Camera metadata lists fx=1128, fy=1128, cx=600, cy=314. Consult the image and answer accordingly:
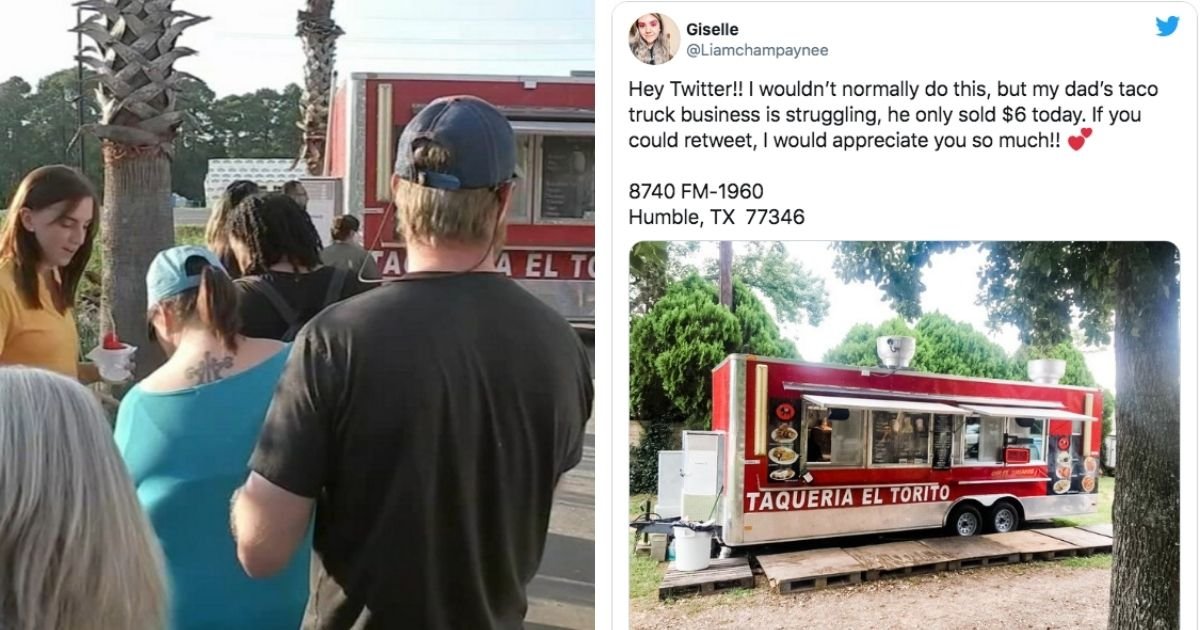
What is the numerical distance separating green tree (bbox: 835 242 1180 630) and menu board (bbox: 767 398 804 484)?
0.30 meters

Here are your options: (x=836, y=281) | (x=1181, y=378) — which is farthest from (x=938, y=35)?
(x=1181, y=378)

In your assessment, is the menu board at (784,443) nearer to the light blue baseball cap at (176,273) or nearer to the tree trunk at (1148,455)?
the tree trunk at (1148,455)

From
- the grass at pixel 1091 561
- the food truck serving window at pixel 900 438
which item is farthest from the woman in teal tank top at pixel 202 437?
the grass at pixel 1091 561


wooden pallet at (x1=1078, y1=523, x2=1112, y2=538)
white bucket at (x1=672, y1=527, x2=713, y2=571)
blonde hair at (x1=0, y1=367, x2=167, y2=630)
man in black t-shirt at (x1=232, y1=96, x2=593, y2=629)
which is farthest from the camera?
wooden pallet at (x1=1078, y1=523, x2=1112, y2=538)

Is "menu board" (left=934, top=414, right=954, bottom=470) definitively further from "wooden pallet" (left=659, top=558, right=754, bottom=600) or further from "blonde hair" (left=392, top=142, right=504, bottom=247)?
"blonde hair" (left=392, top=142, right=504, bottom=247)

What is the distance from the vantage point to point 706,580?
230 cm

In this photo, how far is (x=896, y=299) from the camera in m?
2.26

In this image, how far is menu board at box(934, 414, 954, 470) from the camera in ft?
7.70

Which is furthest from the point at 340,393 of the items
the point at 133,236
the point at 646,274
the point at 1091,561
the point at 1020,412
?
the point at 1091,561

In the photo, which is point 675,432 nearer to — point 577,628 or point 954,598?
point 577,628

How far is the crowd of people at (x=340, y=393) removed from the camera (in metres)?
2.18

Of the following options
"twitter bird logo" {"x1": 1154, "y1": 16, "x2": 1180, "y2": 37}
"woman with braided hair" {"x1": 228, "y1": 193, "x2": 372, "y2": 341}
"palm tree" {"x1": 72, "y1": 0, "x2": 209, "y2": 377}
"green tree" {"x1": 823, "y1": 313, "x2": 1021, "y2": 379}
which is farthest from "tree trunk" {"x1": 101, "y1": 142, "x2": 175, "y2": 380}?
"twitter bird logo" {"x1": 1154, "y1": 16, "x2": 1180, "y2": 37}

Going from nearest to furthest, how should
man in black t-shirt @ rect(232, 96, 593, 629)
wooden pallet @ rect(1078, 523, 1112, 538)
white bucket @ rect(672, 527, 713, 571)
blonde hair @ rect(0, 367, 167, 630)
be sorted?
blonde hair @ rect(0, 367, 167, 630) < man in black t-shirt @ rect(232, 96, 593, 629) < white bucket @ rect(672, 527, 713, 571) < wooden pallet @ rect(1078, 523, 1112, 538)

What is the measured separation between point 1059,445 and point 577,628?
3.58 ft
